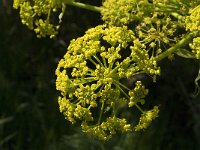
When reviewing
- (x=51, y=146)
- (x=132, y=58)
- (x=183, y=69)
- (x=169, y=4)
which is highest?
(x=169, y=4)

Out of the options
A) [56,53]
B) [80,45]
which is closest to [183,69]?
[56,53]

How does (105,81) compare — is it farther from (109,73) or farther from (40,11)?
(40,11)

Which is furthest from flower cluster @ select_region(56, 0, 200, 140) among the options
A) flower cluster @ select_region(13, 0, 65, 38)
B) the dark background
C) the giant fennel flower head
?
the dark background

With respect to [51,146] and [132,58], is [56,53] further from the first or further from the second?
[132,58]

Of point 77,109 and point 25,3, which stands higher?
point 25,3

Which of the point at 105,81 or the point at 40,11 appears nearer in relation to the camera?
the point at 105,81

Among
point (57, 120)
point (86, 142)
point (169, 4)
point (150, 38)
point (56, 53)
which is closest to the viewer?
point (150, 38)

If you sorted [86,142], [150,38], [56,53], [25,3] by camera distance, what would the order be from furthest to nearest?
[56,53] < [86,142] < [25,3] < [150,38]

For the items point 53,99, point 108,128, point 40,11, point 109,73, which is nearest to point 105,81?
point 109,73
